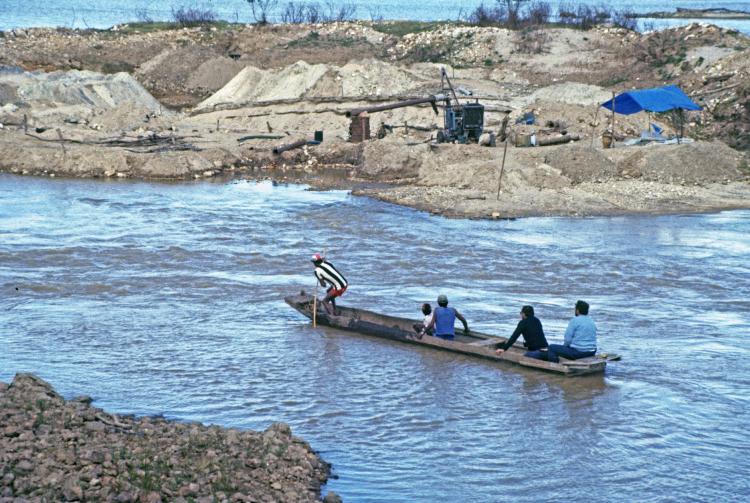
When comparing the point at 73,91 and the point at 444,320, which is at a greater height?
the point at 73,91

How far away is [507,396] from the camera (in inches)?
562

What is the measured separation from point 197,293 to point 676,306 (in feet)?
27.9

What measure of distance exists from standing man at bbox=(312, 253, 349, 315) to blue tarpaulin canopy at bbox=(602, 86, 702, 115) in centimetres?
1752

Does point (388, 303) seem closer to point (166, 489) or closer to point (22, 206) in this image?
point (166, 489)

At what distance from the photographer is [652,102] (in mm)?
32438

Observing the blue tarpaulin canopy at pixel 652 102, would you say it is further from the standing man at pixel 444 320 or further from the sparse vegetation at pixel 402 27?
the sparse vegetation at pixel 402 27

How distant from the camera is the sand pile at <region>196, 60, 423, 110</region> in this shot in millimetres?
43375

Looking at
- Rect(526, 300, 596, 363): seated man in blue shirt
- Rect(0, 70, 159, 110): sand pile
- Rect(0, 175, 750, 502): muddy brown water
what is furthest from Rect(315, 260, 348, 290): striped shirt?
Rect(0, 70, 159, 110): sand pile

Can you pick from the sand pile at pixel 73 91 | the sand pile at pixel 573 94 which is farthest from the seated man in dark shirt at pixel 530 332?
the sand pile at pixel 73 91

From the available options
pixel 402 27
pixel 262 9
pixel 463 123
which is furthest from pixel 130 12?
pixel 463 123

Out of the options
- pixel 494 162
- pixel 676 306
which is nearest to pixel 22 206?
pixel 494 162

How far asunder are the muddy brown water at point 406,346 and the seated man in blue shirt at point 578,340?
0.41 m

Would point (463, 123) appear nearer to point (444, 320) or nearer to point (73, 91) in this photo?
point (73, 91)

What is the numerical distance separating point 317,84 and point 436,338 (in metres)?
29.0
